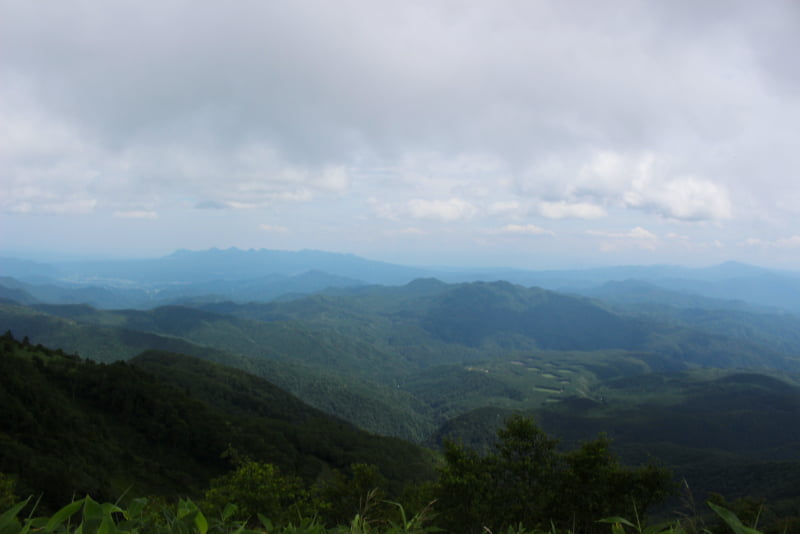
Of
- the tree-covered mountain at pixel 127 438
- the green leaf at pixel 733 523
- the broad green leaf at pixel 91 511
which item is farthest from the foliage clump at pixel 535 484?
the tree-covered mountain at pixel 127 438

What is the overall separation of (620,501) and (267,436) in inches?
2909

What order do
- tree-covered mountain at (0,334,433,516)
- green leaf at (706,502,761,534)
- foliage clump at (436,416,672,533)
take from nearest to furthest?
green leaf at (706,502,761,534) < foliage clump at (436,416,672,533) < tree-covered mountain at (0,334,433,516)

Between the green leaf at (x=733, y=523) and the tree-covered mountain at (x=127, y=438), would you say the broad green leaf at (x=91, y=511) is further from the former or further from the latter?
the tree-covered mountain at (x=127, y=438)

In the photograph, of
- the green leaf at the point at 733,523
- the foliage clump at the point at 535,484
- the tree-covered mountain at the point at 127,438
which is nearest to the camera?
the green leaf at the point at 733,523

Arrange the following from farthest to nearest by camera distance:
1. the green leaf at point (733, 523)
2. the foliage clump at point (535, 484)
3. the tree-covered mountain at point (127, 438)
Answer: the tree-covered mountain at point (127, 438) < the foliage clump at point (535, 484) < the green leaf at point (733, 523)

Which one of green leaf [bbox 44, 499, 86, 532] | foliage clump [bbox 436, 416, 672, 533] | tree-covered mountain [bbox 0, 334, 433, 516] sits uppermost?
green leaf [bbox 44, 499, 86, 532]

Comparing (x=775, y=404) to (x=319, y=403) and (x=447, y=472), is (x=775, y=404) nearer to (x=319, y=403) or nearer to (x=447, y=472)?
(x=319, y=403)

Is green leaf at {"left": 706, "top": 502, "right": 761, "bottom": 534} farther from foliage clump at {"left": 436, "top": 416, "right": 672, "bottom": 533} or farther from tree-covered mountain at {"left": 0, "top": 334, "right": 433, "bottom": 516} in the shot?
tree-covered mountain at {"left": 0, "top": 334, "right": 433, "bottom": 516}

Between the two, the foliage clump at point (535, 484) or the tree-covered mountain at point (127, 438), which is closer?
the foliage clump at point (535, 484)

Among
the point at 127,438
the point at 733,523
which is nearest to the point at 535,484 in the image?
the point at 733,523

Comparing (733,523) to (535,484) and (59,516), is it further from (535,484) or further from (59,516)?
(535,484)

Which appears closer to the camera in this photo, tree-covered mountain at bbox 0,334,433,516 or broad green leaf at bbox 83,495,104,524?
broad green leaf at bbox 83,495,104,524

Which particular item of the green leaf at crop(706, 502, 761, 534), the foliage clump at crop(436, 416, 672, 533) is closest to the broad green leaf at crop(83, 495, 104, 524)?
the green leaf at crop(706, 502, 761, 534)

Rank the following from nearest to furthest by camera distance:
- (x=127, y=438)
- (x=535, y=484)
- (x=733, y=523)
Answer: (x=733, y=523)
(x=535, y=484)
(x=127, y=438)
